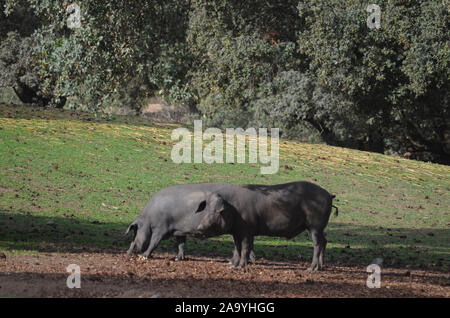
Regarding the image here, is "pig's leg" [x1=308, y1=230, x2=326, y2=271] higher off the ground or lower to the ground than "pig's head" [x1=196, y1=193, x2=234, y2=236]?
lower

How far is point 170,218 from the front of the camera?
40.7 ft

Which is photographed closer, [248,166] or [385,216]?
[385,216]

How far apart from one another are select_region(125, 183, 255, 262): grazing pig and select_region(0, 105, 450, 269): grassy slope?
6.69ft

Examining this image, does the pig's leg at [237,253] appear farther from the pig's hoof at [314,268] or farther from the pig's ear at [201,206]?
the pig's hoof at [314,268]

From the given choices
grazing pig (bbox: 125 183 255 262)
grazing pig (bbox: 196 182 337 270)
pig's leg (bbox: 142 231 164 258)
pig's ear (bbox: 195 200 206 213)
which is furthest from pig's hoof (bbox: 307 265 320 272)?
pig's leg (bbox: 142 231 164 258)

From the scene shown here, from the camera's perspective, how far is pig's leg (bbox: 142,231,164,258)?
40.8 feet

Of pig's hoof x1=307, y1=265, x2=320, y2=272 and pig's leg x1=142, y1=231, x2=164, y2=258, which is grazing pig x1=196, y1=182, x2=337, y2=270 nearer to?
pig's hoof x1=307, y1=265, x2=320, y2=272

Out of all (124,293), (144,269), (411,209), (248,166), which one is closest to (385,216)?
(411,209)

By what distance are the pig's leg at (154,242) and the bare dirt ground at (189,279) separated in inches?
6.7

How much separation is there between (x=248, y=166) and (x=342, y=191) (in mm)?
4022

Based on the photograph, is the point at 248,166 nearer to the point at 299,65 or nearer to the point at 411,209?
A: the point at 411,209

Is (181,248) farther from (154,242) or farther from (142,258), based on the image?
(142,258)

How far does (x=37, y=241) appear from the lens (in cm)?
1391

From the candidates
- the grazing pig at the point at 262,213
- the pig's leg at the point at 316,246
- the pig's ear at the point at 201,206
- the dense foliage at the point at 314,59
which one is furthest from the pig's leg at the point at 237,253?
the dense foliage at the point at 314,59
